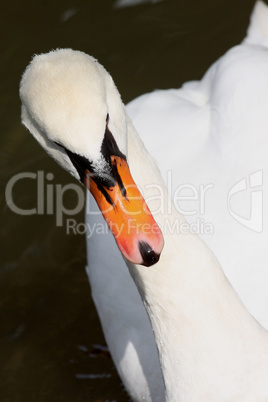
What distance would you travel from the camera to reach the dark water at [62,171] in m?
5.81

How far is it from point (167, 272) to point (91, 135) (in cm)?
93

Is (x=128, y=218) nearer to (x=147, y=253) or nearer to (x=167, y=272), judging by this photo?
(x=147, y=253)

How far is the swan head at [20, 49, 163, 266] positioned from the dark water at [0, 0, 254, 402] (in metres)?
2.36

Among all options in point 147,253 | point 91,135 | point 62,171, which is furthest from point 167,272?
Result: point 62,171

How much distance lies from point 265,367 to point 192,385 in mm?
382

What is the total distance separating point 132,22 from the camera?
7699mm

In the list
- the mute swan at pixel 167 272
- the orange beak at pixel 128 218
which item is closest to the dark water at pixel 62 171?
the mute swan at pixel 167 272

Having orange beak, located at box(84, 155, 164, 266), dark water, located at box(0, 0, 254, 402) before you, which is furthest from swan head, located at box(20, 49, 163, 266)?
dark water, located at box(0, 0, 254, 402)

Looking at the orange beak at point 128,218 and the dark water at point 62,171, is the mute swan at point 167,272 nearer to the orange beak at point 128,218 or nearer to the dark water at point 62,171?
the orange beak at point 128,218

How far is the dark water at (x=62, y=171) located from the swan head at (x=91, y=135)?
2356 millimetres

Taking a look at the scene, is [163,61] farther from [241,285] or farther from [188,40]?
[241,285]

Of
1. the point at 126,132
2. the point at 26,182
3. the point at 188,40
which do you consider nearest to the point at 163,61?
the point at 188,40

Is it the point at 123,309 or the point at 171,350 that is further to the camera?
the point at 123,309

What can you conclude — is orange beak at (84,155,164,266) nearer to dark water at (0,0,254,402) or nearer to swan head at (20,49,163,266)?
swan head at (20,49,163,266)
